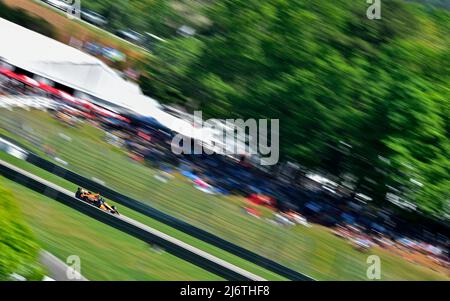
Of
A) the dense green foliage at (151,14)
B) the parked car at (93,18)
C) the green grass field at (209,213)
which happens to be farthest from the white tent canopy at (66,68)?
the parked car at (93,18)

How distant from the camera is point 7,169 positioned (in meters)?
11.4

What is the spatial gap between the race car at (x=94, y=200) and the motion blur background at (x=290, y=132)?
384 mm

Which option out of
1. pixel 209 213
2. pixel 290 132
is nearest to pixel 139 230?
pixel 209 213

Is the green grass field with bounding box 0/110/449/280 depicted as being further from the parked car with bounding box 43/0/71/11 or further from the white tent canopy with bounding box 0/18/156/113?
the parked car with bounding box 43/0/71/11

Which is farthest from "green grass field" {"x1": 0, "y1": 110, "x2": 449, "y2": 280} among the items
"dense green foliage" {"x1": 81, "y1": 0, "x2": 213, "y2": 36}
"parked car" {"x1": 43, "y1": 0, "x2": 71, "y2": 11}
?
"parked car" {"x1": 43, "y1": 0, "x2": 71, "y2": 11}

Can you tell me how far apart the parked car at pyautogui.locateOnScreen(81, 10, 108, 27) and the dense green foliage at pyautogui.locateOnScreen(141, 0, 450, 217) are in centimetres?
747

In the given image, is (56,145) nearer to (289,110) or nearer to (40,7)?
(289,110)

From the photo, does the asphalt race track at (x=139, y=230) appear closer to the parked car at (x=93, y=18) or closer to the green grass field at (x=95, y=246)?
the green grass field at (x=95, y=246)

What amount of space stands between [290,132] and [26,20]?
10.1 metres

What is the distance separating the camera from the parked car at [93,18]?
27203 millimetres

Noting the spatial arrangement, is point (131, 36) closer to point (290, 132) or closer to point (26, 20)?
point (26, 20)

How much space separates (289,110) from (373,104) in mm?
1873

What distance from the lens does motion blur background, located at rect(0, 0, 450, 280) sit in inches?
458

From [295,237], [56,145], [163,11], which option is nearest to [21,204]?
[56,145]
